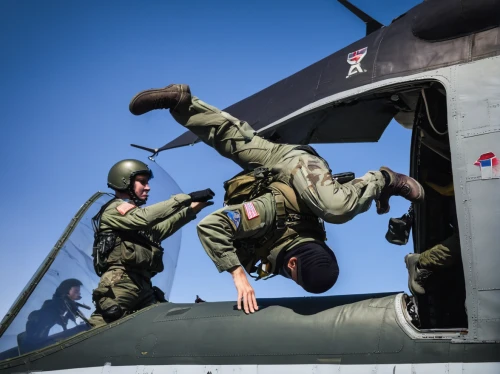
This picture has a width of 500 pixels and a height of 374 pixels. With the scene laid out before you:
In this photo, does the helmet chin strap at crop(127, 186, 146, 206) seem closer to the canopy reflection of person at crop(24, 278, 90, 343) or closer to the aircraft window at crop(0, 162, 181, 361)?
the aircraft window at crop(0, 162, 181, 361)

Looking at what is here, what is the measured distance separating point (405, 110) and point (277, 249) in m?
1.87

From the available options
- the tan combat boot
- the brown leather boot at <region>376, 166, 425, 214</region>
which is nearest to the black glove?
the brown leather boot at <region>376, 166, 425, 214</region>

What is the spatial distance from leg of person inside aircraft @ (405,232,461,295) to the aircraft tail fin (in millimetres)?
2311

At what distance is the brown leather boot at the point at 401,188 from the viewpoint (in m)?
5.28

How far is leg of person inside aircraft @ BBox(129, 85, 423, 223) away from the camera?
197 inches

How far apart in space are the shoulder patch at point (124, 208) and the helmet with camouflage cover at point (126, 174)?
14.7 inches

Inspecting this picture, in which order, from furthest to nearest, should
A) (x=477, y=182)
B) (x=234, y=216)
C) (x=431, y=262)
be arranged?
1. (x=234, y=216)
2. (x=431, y=262)
3. (x=477, y=182)

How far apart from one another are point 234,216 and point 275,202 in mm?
378

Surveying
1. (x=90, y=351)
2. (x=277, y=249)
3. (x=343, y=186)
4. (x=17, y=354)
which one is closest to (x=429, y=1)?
(x=343, y=186)

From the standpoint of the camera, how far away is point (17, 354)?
234 inches

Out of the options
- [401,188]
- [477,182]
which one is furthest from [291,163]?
[477,182]

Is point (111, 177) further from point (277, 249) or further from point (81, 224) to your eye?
point (277, 249)

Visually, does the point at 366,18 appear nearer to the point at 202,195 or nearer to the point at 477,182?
the point at 202,195

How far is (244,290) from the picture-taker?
521 centimetres
